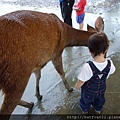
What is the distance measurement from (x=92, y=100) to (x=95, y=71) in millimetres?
486

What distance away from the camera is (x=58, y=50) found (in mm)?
3160

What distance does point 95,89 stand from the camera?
8.75ft

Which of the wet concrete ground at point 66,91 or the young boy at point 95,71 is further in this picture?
the wet concrete ground at point 66,91

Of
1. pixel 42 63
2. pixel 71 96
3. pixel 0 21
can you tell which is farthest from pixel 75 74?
pixel 0 21

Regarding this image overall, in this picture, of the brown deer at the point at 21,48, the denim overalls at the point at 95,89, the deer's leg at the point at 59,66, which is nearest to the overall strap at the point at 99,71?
the denim overalls at the point at 95,89

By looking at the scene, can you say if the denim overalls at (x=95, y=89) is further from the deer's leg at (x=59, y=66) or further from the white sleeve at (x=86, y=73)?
the deer's leg at (x=59, y=66)

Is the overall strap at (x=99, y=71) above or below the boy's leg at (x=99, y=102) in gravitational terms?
above

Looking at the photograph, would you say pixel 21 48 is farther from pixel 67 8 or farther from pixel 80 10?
pixel 80 10

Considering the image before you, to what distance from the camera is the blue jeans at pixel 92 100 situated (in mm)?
2737

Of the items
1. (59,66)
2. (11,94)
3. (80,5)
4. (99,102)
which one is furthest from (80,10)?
(11,94)

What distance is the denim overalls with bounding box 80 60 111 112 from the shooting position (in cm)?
251

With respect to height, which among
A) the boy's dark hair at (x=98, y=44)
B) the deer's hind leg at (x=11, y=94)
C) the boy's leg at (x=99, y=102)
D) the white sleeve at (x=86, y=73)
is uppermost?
the boy's dark hair at (x=98, y=44)

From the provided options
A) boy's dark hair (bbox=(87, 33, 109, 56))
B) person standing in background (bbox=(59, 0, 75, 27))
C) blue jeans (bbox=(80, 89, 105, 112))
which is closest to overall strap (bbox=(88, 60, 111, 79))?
boy's dark hair (bbox=(87, 33, 109, 56))

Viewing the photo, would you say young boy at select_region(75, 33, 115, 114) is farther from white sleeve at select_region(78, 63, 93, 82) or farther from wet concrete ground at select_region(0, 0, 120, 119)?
wet concrete ground at select_region(0, 0, 120, 119)
